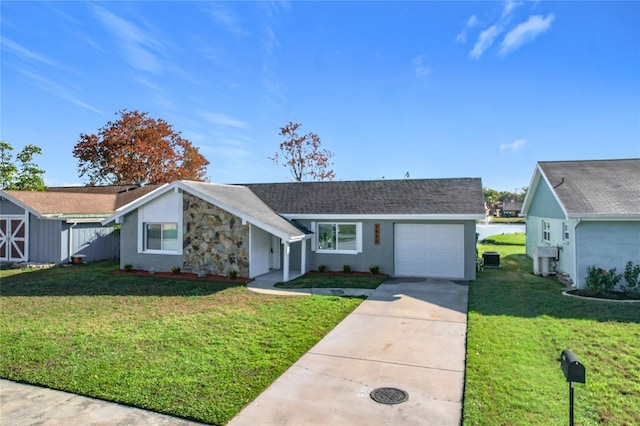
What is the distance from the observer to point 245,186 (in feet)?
66.1

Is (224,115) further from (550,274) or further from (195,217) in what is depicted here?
(550,274)

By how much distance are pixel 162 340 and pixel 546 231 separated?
17.1 meters

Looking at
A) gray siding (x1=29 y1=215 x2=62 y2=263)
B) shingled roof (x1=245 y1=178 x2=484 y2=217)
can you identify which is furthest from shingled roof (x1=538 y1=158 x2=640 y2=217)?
gray siding (x1=29 y1=215 x2=62 y2=263)

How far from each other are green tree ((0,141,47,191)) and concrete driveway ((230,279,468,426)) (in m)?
32.4

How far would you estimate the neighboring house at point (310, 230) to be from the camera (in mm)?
14172

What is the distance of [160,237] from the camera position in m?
15.5

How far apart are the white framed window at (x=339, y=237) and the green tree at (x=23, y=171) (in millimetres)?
26626

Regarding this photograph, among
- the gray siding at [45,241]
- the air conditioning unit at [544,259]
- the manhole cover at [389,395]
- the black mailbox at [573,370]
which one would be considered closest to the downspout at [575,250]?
the air conditioning unit at [544,259]

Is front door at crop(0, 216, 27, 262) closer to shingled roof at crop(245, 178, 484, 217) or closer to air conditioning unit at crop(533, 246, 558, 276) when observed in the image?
shingled roof at crop(245, 178, 484, 217)

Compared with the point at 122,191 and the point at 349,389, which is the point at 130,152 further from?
the point at 349,389

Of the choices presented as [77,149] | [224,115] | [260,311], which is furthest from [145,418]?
[77,149]

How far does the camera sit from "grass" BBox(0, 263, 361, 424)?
208 inches

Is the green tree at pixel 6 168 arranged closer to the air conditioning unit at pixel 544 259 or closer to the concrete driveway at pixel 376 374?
the concrete driveway at pixel 376 374

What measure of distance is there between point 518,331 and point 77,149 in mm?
40488
